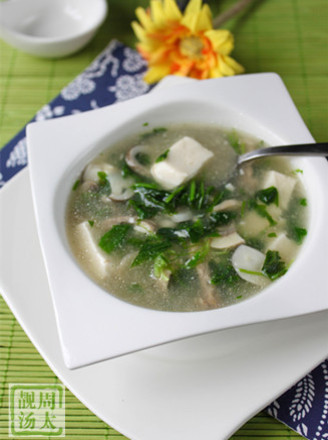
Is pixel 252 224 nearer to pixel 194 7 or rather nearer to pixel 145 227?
pixel 145 227

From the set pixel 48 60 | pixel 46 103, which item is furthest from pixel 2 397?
pixel 48 60

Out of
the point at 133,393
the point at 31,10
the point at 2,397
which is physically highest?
the point at 31,10

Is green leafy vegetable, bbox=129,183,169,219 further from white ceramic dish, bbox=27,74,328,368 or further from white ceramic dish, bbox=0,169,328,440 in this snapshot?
white ceramic dish, bbox=0,169,328,440

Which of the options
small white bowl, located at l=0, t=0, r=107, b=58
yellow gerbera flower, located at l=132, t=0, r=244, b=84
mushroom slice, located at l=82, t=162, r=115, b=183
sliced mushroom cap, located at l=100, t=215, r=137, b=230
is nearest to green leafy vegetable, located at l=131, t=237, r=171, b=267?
sliced mushroom cap, located at l=100, t=215, r=137, b=230

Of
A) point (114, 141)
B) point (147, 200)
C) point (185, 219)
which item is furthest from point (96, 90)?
point (185, 219)

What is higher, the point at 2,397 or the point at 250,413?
the point at 250,413

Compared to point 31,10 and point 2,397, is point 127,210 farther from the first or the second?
point 31,10

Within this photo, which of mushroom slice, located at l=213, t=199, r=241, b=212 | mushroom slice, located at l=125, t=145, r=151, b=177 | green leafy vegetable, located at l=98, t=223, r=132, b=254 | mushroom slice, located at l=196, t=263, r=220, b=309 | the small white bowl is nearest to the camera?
mushroom slice, located at l=196, t=263, r=220, b=309
